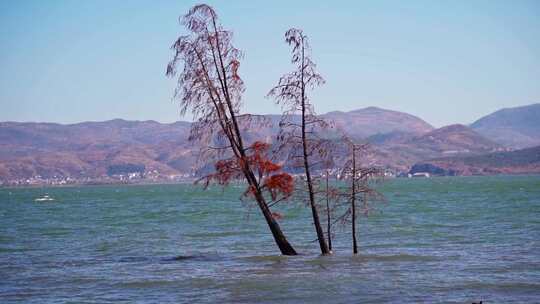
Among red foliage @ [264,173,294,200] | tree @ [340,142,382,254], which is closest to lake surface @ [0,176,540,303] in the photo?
red foliage @ [264,173,294,200]

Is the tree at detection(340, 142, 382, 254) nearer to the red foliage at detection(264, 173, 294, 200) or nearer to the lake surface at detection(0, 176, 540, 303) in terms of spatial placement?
the red foliage at detection(264, 173, 294, 200)

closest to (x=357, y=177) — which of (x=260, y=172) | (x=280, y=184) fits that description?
(x=280, y=184)

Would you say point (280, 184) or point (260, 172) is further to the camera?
point (260, 172)

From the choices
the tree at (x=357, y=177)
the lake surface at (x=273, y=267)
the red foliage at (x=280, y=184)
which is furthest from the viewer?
the red foliage at (x=280, y=184)

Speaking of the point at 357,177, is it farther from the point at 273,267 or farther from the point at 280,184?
the point at 273,267

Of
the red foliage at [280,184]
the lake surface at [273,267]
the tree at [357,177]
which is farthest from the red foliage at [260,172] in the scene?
the tree at [357,177]

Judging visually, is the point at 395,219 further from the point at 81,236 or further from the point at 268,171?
the point at 268,171

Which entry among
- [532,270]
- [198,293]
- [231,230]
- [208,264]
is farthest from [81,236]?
[532,270]

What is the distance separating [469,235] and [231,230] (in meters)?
16.7

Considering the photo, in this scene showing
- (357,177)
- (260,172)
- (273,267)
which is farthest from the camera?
(260,172)

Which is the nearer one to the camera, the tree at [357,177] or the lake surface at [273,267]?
the lake surface at [273,267]

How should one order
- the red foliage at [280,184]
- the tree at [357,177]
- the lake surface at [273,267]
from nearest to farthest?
→ the lake surface at [273,267]
the tree at [357,177]
the red foliage at [280,184]

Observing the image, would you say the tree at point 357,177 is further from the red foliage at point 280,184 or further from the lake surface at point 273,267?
the lake surface at point 273,267

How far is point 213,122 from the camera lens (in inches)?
1276
